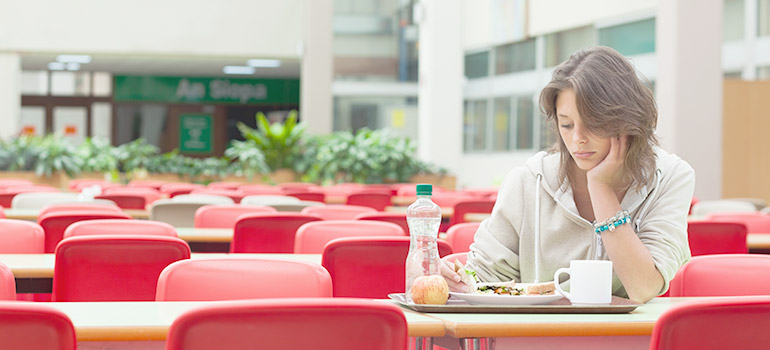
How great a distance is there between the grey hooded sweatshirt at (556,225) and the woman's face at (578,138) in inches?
6.0

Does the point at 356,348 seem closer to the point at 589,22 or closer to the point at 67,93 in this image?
the point at 589,22

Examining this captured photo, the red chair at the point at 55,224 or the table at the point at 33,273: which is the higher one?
the red chair at the point at 55,224

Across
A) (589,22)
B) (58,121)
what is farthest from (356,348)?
(58,121)

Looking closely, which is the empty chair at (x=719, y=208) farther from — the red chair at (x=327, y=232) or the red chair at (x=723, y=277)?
the red chair at (x=723, y=277)

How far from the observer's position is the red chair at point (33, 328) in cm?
168

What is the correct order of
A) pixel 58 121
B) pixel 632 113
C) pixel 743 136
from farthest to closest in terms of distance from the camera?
pixel 58 121, pixel 743 136, pixel 632 113

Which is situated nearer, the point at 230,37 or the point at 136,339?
the point at 136,339

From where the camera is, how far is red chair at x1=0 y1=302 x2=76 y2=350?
1.68 metres

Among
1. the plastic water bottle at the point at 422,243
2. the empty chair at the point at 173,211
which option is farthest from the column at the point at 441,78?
the plastic water bottle at the point at 422,243

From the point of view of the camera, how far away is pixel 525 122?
2003 cm

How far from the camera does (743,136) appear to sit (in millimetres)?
12664

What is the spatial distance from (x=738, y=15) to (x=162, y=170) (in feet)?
28.2

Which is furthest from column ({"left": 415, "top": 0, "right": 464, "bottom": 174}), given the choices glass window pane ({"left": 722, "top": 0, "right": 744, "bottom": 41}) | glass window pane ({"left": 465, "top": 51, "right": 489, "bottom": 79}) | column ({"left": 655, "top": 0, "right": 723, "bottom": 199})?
column ({"left": 655, "top": 0, "right": 723, "bottom": 199})

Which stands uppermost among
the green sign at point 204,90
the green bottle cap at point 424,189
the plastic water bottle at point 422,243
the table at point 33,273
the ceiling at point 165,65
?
the ceiling at point 165,65
